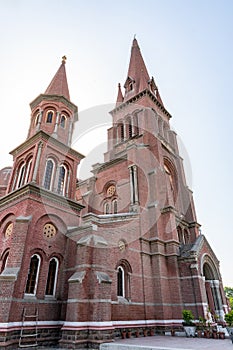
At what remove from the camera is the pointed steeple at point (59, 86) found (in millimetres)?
20059

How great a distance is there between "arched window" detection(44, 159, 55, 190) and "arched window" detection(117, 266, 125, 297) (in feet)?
23.2

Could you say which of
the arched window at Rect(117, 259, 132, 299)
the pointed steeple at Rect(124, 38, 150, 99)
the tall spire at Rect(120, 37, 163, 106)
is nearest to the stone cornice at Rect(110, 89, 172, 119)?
the tall spire at Rect(120, 37, 163, 106)

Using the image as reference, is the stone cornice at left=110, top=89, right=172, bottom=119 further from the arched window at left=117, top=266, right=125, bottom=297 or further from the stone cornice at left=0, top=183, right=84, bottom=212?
the arched window at left=117, top=266, right=125, bottom=297

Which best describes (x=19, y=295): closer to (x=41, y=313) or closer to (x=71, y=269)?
(x=41, y=313)

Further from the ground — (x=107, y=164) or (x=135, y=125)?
(x=135, y=125)

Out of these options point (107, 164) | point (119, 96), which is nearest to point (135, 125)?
point (107, 164)

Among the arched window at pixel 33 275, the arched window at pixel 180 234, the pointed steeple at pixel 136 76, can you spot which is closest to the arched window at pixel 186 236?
the arched window at pixel 180 234

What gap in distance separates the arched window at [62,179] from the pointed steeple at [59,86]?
Answer: 6.24 meters

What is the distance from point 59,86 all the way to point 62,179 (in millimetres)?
8321

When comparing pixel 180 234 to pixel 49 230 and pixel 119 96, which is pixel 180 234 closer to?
pixel 49 230

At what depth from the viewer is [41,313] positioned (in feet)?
40.4

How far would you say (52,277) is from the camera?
45.5ft

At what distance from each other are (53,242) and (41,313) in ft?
12.0

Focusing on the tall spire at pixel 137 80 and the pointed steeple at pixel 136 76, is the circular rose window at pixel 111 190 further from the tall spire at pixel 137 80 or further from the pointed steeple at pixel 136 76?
the pointed steeple at pixel 136 76
